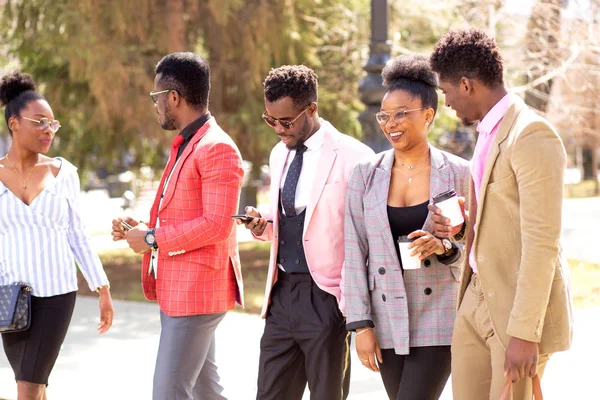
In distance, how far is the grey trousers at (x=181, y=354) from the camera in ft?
15.1

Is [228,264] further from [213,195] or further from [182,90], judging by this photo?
[182,90]

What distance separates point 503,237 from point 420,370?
3.19ft

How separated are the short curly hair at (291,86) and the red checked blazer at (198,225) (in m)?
0.37

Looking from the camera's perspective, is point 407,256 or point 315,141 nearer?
point 407,256

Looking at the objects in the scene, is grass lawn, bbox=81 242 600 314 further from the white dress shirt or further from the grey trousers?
the white dress shirt

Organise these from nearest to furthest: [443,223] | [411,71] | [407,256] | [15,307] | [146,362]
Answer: [443,223], [407,256], [411,71], [15,307], [146,362]

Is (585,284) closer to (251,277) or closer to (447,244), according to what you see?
(251,277)

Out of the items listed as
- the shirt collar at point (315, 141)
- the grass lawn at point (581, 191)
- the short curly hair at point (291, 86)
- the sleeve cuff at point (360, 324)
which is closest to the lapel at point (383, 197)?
the sleeve cuff at point (360, 324)

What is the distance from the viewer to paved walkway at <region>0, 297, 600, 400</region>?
680 cm

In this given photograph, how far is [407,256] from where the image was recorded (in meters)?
A: 4.04

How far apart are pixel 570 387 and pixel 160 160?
29.8 ft

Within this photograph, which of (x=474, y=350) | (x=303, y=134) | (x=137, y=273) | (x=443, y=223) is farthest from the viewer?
(x=137, y=273)

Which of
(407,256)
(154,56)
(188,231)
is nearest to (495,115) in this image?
(407,256)

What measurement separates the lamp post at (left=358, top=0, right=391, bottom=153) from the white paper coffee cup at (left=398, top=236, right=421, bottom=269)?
5121 mm
